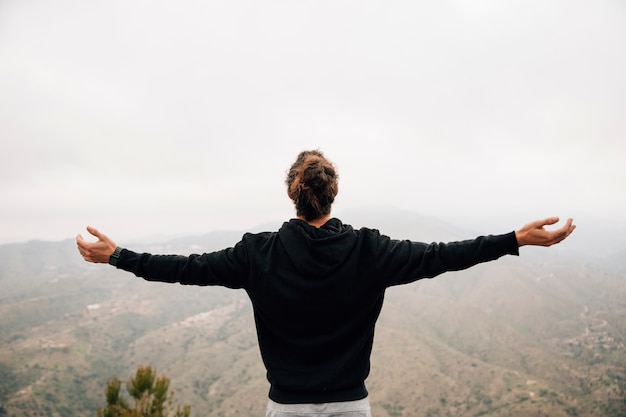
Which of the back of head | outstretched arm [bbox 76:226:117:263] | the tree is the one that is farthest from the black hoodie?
the tree

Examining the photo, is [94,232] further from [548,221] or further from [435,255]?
[548,221]

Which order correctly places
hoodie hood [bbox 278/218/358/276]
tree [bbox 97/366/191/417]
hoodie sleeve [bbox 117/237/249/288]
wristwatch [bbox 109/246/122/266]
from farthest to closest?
tree [bbox 97/366/191/417] → wristwatch [bbox 109/246/122/266] → hoodie sleeve [bbox 117/237/249/288] → hoodie hood [bbox 278/218/358/276]

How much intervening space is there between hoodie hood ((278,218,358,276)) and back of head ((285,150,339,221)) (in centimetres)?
13

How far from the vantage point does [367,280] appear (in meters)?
2.45

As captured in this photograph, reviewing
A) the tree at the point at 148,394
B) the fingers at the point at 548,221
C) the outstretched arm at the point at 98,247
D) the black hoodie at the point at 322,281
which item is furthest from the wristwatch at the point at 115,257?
the tree at the point at 148,394

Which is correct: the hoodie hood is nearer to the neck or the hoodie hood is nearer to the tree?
the neck

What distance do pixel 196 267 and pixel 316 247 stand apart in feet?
2.70

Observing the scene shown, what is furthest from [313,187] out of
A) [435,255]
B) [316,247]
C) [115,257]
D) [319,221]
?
[115,257]

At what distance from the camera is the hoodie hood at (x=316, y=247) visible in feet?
7.80

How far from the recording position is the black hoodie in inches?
94.3

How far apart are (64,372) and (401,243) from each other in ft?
623

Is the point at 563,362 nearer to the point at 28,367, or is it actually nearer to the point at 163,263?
the point at 163,263

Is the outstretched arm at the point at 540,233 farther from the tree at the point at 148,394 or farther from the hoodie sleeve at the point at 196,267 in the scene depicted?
the tree at the point at 148,394

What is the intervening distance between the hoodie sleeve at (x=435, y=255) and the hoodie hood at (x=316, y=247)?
0.24 metres
